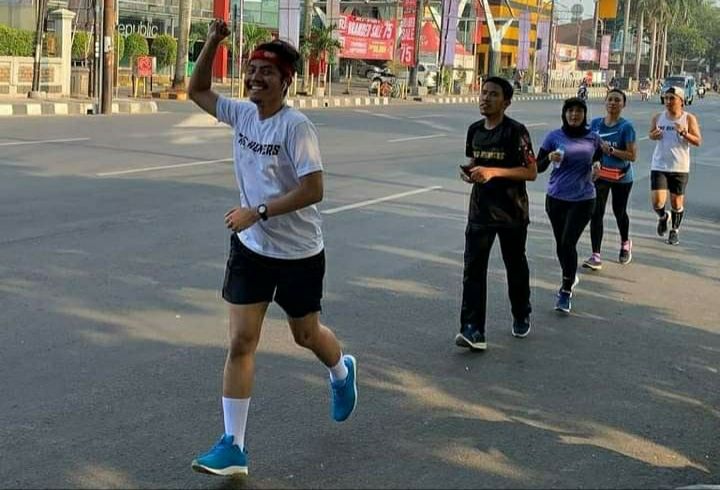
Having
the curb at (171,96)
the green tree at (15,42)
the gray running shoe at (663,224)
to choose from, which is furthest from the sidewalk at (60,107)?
the gray running shoe at (663,224)

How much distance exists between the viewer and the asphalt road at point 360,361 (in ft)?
13.3

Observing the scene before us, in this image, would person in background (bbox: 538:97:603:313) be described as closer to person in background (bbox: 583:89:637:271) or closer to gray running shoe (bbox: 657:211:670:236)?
person in background (bbox: 583:89:637:271)

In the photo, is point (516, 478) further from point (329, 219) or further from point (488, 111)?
point (329, 219)

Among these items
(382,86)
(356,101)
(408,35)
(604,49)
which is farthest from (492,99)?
(604,49)

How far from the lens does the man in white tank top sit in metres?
9.69

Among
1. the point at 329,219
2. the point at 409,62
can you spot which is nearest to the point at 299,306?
the point at 329,219

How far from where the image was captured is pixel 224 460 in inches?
147

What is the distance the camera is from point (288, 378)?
5121 millimetres

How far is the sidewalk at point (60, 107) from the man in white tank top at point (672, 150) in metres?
17.9

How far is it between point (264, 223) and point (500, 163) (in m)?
2.23

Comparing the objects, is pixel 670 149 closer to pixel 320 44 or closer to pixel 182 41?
pixel 182 41

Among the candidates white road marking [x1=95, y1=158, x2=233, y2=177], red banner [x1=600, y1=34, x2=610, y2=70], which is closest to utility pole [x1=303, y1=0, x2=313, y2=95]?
white road marking [x1=95, y1=158, x2=233, y2=177]

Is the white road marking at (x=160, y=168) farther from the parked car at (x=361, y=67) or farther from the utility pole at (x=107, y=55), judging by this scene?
the parked car at (x=361, y=67)

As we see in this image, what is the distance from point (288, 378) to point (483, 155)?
1.83 m
